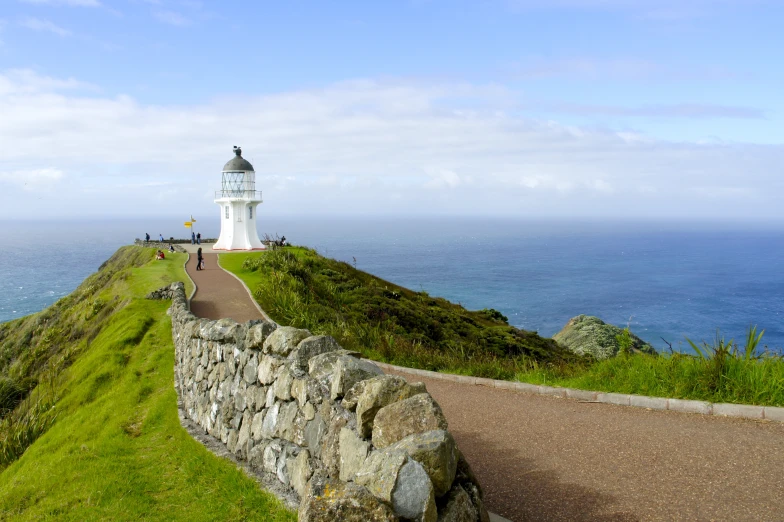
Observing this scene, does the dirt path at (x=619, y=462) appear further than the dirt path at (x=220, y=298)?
No

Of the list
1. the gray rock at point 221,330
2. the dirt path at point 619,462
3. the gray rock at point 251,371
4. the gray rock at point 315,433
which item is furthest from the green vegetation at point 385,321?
the gray rock at point 315,433

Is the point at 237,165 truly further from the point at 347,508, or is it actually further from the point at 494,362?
the point at 347,508

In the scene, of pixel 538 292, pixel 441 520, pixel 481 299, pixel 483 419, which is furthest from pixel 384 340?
pixel 538 292

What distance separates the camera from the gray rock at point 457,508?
13.5 ft

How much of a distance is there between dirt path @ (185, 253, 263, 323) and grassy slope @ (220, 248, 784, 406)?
0.57m

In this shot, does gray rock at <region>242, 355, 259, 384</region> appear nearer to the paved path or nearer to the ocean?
the paved path

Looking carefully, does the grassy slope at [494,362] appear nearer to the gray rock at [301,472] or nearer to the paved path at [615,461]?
the paved path at [615,461]

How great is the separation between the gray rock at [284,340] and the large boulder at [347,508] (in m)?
2.88

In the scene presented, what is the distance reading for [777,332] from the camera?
163 ft

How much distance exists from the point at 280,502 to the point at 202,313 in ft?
43.8

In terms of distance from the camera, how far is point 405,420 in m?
4.56

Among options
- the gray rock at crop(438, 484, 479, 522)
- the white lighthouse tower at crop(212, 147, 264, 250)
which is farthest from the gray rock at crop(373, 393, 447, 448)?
the white lighthouse tower at crop(212, 147, 264, 250)

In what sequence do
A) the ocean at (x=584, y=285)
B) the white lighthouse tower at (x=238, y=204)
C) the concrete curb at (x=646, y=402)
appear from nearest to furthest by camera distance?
the concrete curb at (x=646, y=402) → the white lighthouse tower at (x=238, y=204) → the ocean at (x=584, y=285)

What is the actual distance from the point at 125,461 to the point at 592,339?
23.6 m
